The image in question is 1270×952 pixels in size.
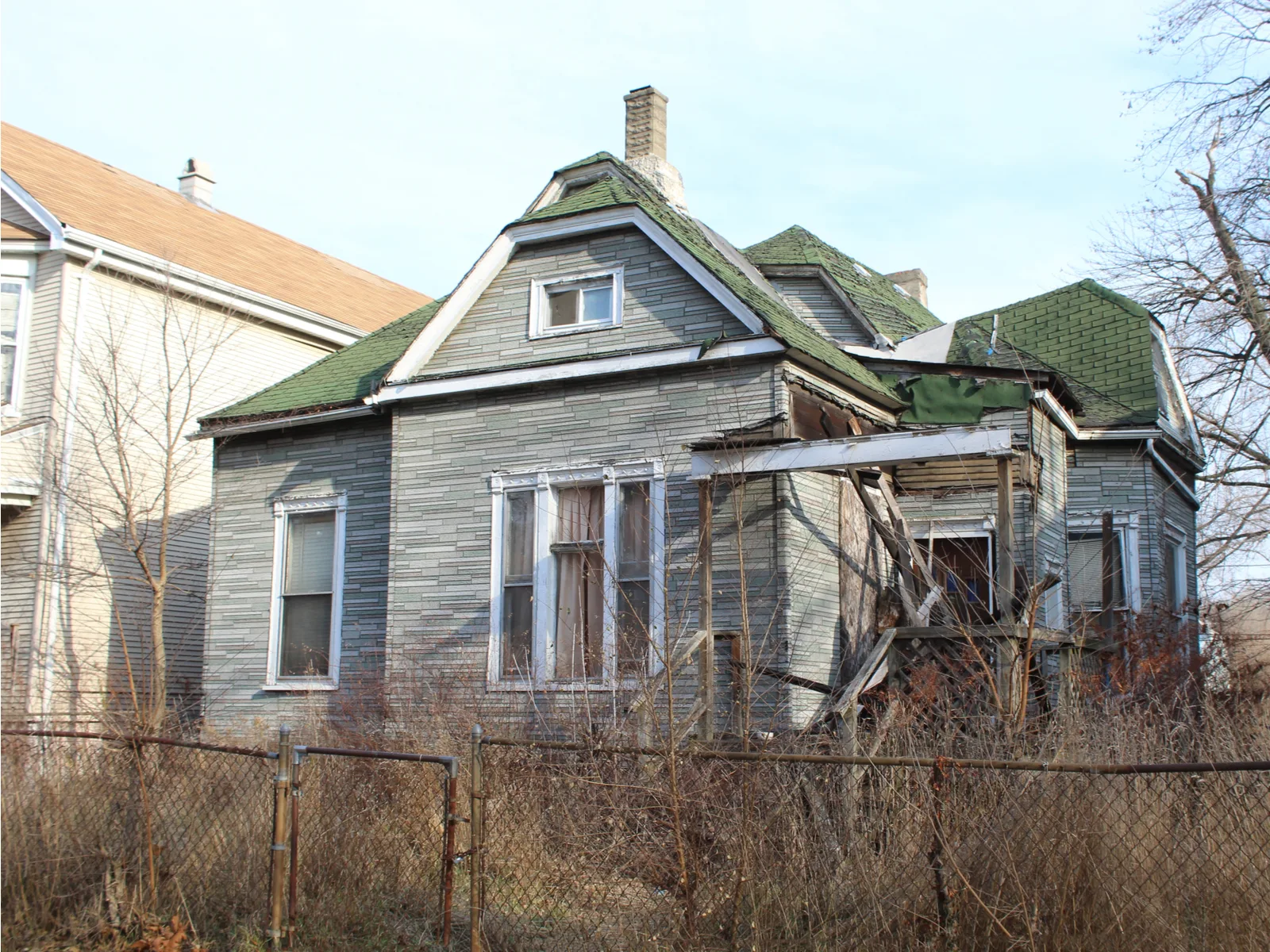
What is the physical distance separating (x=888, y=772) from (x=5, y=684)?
1295 centimetres

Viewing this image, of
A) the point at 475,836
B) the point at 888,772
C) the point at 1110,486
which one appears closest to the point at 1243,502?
the point at 1110,486

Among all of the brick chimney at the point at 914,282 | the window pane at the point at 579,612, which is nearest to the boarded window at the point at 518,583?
the window pane at the point at 579,612

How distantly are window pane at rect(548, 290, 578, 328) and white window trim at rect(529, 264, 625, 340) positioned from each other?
6 centimetres

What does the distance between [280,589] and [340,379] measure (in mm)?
2542

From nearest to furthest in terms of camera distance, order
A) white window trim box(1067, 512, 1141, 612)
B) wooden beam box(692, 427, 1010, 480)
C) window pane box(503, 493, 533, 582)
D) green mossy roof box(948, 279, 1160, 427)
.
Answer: wooden beam box(692, 427, 1010, 480)
window pane box(503, 493, 533, 582)
white window trim box(1067, 512, 1141, 612)
green mossy roof box(948, 279, 1160, 427)

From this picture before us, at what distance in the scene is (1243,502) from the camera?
25.8 meters

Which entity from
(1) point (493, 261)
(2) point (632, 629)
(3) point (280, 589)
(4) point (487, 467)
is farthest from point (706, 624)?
(3) point (280, 589)

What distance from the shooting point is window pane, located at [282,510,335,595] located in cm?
1360

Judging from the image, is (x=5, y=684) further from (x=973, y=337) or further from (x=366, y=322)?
(x=973, y=337)

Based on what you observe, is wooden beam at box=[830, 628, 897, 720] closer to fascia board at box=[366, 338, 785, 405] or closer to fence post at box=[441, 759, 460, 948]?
fascia board at box=[366, 338, 785, 405]

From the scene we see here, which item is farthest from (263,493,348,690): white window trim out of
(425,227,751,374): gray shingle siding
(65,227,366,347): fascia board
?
(65,227,366,347): fascia board

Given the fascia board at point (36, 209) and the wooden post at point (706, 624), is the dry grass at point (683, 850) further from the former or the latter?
the fascia board at point (36, 209)

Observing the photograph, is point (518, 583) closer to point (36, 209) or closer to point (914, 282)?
point (36, 209)

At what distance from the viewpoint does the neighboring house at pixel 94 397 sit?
631 inches
